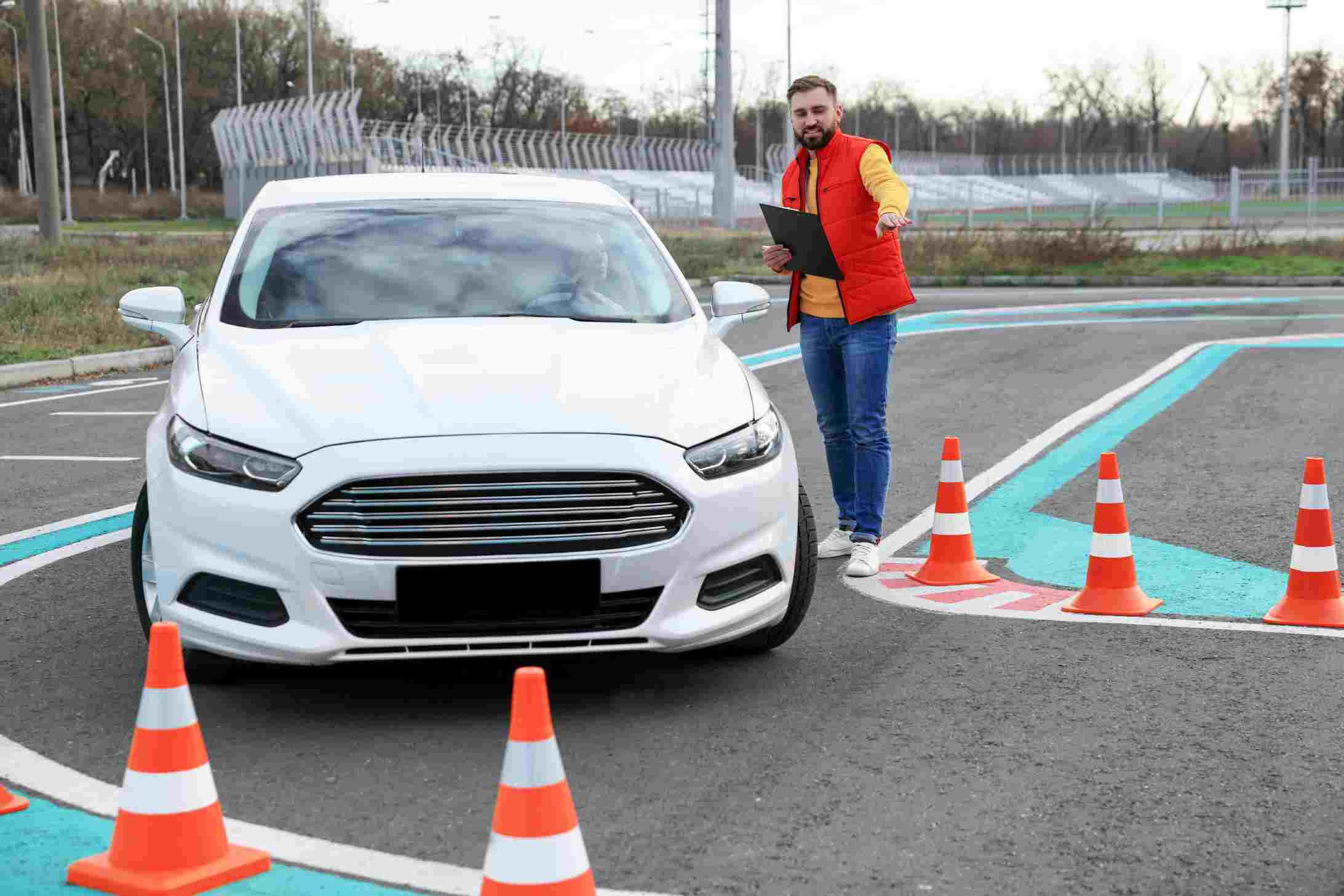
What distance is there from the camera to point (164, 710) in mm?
3516

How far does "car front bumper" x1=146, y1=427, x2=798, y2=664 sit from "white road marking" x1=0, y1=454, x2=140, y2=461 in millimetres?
5598

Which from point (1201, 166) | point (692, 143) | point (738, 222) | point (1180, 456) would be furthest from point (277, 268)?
point (1201, 166)

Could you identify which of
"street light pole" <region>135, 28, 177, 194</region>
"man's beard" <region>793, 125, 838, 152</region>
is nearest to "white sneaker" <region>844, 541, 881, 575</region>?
"man's beard" <region>793, 125, 838, 152</region>

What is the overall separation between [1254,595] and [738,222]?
47205 mm

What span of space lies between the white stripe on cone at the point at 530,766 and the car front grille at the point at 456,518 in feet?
4.47

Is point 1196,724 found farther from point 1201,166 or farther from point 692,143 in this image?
point 1201,166

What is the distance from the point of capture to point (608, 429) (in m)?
4.65

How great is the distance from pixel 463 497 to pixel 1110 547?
2.66 meters

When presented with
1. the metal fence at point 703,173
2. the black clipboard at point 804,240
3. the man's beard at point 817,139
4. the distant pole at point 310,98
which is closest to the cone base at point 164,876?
the black clipboard at point 804,240

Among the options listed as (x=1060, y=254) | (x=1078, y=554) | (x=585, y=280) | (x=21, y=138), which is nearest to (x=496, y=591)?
(x=585, y=280)

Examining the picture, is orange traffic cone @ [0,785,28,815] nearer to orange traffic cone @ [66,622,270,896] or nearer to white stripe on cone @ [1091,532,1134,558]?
orange traffic cone @ [66,622,270,896]

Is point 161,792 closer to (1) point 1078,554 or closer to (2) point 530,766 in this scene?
(2) point 530,766

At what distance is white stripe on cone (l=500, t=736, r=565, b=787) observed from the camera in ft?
10.2

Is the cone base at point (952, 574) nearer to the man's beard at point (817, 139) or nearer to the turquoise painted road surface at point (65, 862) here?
the man's beard at point (817, 139)
